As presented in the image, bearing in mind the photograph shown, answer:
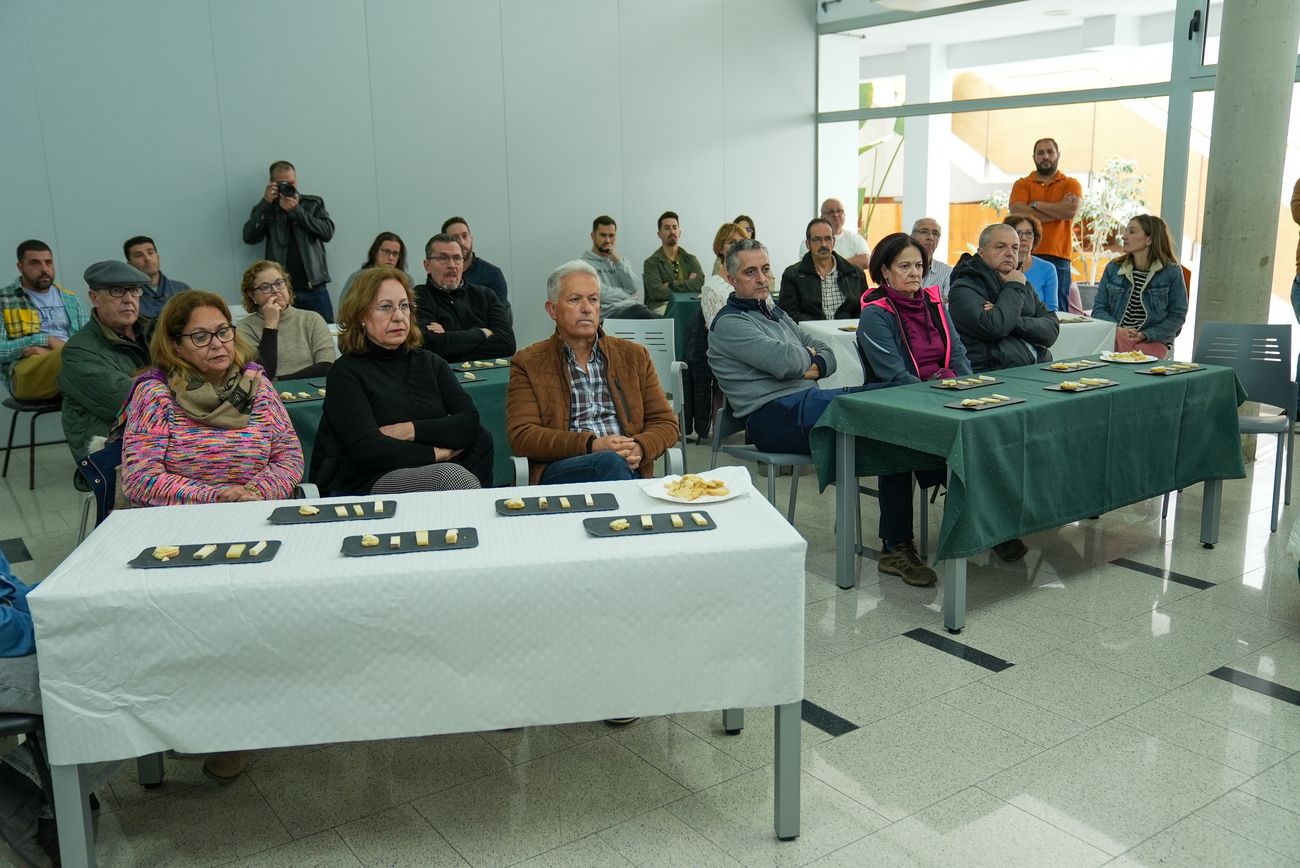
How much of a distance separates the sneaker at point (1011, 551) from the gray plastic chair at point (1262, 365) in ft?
2.82

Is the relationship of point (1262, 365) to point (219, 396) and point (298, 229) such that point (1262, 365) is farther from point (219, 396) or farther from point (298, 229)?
point (298, 229)

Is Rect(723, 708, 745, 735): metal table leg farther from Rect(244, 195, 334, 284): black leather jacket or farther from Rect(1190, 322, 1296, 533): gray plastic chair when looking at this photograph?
Rect(244, 195, 334, 284): black leather jacket

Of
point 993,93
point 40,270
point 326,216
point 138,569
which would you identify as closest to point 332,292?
point 326,216

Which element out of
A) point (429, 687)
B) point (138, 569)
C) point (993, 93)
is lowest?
point (429, 687)

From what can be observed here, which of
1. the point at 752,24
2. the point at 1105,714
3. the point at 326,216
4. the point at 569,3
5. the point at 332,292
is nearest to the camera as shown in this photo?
the point at 1105,714

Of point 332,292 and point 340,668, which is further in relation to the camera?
point 332,292

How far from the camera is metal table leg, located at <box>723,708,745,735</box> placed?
8.76 ft

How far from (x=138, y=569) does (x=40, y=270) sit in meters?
4.54

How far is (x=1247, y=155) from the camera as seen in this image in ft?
17.7

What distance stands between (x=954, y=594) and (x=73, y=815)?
244cm

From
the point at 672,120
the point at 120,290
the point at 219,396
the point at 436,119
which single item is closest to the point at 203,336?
the point at 219,396

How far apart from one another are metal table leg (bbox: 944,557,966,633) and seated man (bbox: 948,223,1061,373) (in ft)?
4.93

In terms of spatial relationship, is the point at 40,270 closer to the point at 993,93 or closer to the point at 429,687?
the point at 429,687

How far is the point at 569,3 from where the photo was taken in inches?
331
